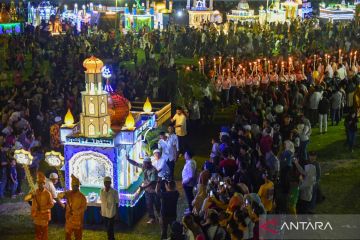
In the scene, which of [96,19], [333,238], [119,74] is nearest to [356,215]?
[333,238]

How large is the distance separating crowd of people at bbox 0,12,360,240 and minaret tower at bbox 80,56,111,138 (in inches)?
32.2

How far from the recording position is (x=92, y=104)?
10.5 m

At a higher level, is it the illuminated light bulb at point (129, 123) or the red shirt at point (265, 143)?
the illuminated light bulb at point (129, 123)

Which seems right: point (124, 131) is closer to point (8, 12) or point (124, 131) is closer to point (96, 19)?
point (8, 12)

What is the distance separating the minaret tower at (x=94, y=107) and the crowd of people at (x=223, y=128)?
82 cm

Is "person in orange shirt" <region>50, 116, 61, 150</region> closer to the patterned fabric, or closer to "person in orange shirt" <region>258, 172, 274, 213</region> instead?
the patterned fabric

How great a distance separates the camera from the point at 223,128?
481 inches

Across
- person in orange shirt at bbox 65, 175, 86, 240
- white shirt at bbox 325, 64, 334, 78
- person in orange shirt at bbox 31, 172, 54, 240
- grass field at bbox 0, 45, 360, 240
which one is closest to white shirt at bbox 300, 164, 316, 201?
grass field at bbox 0, 45, 360, 240

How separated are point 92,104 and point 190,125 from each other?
277 inches

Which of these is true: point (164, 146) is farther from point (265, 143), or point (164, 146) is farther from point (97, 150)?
point (265, 143)

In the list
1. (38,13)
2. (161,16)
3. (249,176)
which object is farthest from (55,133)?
(38,13)

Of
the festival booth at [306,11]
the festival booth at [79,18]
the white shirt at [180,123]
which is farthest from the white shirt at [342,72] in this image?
the festival booth at [306,11]

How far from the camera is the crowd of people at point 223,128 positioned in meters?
8.89

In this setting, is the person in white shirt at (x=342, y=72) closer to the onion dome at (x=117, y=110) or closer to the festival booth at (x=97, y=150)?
the onion dome at (x=117, y=110)
